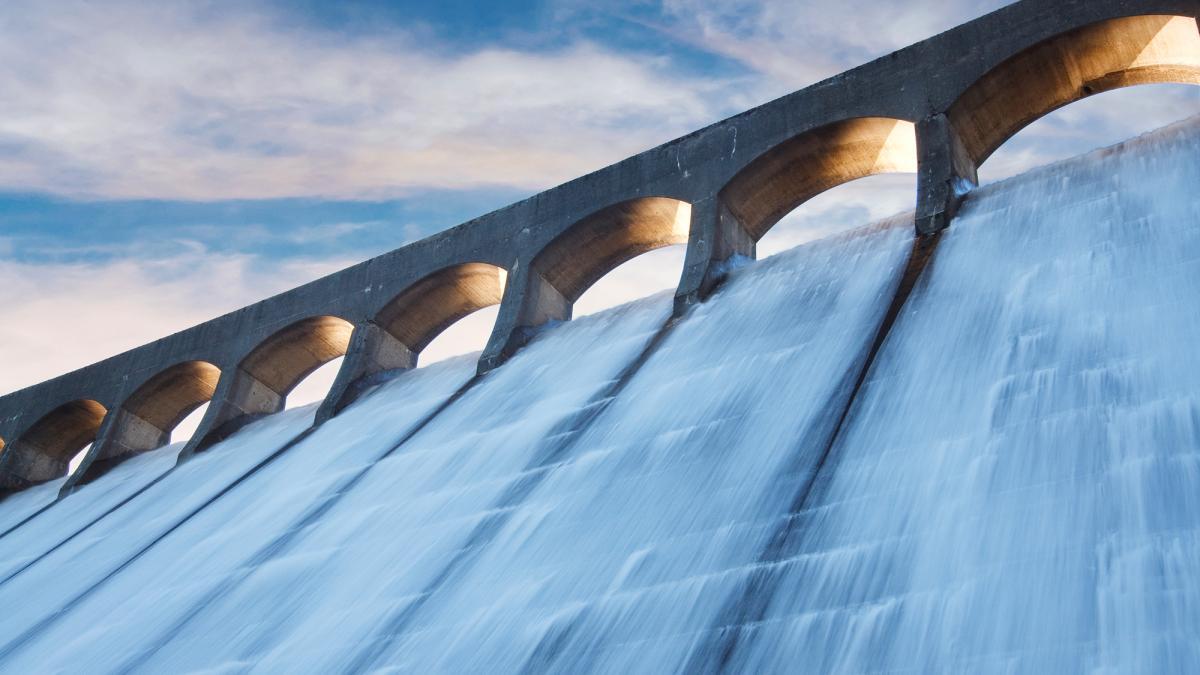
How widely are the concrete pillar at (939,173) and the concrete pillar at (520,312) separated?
4.14 meters

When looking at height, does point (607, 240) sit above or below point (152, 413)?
above

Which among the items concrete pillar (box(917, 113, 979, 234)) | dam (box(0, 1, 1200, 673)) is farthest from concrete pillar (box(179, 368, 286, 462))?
concrete pillar (box(917, 113, 979, 234))

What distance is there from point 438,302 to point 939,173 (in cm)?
607

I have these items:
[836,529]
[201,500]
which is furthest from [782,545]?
[201,500]

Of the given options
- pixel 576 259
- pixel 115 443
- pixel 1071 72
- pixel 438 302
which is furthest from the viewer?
pixel 115 443

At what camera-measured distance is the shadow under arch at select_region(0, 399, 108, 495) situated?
16297mm

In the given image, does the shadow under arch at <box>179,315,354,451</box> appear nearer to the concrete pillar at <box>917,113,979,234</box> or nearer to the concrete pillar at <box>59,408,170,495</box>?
the concrete pillar at <box>59,408,170,495</box>

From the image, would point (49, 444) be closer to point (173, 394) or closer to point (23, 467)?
point (23, 467)

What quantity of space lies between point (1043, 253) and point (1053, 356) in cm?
175

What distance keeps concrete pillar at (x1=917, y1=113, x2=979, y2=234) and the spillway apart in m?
0.17

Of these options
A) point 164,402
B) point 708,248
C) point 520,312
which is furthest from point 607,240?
point 164,402

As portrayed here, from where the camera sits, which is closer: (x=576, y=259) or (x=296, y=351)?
(x=576, y=259)

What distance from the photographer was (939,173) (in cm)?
998

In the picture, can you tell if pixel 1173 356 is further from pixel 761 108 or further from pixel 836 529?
pixel 761 108
